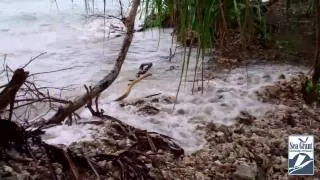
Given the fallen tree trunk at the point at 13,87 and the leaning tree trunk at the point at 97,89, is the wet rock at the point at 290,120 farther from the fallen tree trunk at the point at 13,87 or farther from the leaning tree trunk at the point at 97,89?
the fallen tree trunk at the point at 13,87

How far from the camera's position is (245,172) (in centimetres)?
224

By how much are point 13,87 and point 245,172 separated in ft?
3.76

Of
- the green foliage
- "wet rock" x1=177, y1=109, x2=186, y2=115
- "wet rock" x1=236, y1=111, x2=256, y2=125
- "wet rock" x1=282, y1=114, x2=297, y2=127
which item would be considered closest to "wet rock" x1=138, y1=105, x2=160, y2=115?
"wet rock" x1=177, y1=109, x2=186, y2=115

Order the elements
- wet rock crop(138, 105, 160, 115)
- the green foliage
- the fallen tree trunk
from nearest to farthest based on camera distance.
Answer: the green foliage < the fallen tree trunk < wet rock crop(138, 105, 160, 115)

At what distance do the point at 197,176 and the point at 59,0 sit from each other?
24.5 ft

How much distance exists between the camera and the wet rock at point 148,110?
2930mm

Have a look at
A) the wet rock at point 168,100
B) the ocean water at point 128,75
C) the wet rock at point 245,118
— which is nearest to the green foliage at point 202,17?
the ocean water at point 128,75

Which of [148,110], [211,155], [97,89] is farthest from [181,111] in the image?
[97,89]

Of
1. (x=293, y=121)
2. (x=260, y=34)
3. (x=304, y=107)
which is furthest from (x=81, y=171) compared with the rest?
(x=260, y=34)

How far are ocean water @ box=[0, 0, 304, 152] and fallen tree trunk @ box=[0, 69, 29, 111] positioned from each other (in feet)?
1.24

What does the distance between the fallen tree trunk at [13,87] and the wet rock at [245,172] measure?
1.08 metres

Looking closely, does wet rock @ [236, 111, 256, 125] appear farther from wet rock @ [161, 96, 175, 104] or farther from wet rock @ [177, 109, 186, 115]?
wet rock @ [161, 96, 175, 104]

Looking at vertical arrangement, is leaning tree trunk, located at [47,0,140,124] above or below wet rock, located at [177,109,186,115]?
above

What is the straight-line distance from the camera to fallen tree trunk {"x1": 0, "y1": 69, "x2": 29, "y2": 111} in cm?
211
